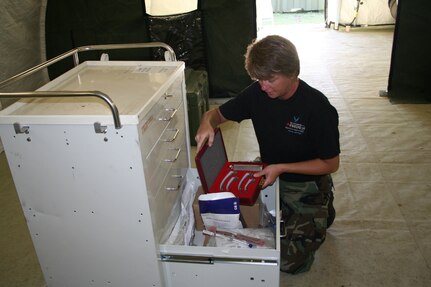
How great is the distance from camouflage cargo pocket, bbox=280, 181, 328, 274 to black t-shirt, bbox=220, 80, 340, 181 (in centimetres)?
7

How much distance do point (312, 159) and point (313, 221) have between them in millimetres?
296

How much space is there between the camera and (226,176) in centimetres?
155

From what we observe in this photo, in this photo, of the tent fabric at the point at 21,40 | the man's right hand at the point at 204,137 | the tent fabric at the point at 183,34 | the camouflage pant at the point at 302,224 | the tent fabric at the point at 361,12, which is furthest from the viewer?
the tent fabric at the point at 361,12

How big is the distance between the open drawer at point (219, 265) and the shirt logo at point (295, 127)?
471 millimetres

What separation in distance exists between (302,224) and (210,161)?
517 mm

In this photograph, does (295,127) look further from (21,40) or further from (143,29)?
(21,40)

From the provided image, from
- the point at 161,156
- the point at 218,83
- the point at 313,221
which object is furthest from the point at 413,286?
the point at 218,83

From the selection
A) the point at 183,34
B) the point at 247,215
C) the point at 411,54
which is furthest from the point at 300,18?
the point at 247,215

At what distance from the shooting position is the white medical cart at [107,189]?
1116 millimetres

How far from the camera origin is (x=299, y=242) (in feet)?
5.61

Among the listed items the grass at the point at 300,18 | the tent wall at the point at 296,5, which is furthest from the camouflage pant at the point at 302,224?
the tent wall at the point at 296,5

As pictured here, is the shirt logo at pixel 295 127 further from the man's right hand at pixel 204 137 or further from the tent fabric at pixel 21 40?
the tent fabric at pixel 21 40

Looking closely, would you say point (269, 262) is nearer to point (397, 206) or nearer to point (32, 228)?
point (32, 228)

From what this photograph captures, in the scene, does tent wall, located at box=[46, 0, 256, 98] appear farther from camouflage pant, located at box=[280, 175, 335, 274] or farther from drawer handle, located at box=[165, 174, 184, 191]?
drawer handle, located at box=[165, 174, 184, 191]
